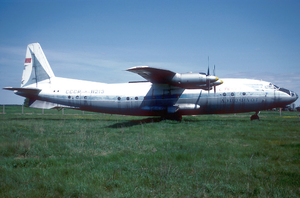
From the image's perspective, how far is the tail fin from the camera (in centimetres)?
2133

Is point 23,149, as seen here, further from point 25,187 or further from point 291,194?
point 291,194

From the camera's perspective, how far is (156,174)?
17.3 ft

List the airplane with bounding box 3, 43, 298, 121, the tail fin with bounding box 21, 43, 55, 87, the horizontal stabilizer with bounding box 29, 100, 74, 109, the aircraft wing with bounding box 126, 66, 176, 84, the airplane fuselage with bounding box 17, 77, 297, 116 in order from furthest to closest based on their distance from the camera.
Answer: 1. the tail fin with bounding box 21, 43, 55, 87
2. the horizontal stabilizer with bounding box 29, 100, 74, 109
3. the airplane fuselage with bounding box 17, 77, 297, 116
4. the airplane with bounding box 3, 43, 298, 121
5. the aircraft wing with bounding box 126, 66, 176, 84

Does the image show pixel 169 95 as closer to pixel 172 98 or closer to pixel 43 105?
pixel 172 98

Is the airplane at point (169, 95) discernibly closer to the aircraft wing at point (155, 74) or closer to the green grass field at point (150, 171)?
the aircraft wing at point (155, 74)

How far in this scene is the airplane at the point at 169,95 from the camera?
17.3 metres

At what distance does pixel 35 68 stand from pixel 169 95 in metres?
14.5

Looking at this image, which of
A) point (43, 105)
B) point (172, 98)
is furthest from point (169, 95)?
point (43, 105)

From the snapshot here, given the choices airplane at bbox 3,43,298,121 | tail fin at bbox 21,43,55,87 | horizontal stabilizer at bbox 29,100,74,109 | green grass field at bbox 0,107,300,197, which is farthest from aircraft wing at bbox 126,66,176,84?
tail fin at bbox 21,43,55,87

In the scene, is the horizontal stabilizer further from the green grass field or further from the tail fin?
the green grass field

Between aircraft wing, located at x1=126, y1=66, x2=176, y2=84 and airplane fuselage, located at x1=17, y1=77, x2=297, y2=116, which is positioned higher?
aircraft wing, located at x1=126, y1=66, x2=176, y2=84

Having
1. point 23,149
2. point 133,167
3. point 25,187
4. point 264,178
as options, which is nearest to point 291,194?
point 264,178

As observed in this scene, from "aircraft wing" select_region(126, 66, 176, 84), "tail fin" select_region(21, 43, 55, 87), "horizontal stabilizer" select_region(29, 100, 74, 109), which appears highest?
"tail fin" select_region(21, 43, 55, 87)

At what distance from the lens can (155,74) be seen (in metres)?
16.8
